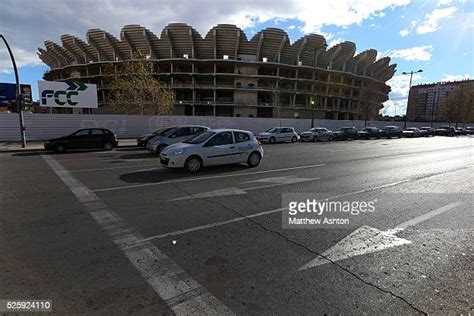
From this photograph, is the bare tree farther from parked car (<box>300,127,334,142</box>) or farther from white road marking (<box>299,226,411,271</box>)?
white road marking (<box>299,226,411,271</box>)

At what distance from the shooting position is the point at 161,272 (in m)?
3.11

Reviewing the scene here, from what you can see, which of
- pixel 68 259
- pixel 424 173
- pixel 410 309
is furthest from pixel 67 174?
pixel 424 173

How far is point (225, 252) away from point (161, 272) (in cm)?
89

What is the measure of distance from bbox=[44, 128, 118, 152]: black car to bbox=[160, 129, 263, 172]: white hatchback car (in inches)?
355

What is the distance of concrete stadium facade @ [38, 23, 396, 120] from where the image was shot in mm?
52094

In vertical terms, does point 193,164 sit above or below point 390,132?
below

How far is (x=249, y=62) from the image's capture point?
5397 cm

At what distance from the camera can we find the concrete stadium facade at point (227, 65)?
2051 inches

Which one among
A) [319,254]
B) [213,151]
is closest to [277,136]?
[213,151]

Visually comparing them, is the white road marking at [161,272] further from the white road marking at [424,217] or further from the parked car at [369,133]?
the parked car at [369,133]

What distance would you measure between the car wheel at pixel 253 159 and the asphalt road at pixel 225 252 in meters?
3.22

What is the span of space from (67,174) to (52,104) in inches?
714

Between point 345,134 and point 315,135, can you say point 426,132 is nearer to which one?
point 345,134

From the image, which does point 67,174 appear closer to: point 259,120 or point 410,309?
point 410,309
